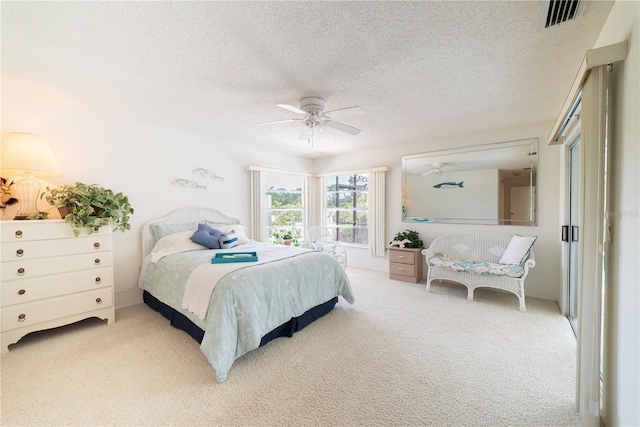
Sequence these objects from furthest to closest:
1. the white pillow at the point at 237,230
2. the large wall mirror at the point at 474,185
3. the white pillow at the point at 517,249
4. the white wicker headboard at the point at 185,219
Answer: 1. the white pillow at the point at 237,230
2. the large wall mirror at the point at 474,185
3. the white wicker headboard at the point at 185,219
4. the white pillow at the point at 517,249

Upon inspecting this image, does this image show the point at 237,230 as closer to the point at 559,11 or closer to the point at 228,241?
the point at 228,241

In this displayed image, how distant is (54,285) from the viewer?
246 centimetres

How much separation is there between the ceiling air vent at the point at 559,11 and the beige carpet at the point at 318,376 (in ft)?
7.82

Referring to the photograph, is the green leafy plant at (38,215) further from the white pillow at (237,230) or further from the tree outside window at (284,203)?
the tree outside window at (284,203)

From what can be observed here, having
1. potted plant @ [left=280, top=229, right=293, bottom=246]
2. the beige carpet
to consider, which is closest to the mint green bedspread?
the beige carpet

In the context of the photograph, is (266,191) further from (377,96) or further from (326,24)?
(326,24)

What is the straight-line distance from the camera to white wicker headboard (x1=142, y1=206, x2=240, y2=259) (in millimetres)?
Answer: 3439

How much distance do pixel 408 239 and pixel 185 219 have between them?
367 centimetres

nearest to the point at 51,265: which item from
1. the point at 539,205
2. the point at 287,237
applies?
the point at 287,237

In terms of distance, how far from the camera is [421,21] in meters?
1.59

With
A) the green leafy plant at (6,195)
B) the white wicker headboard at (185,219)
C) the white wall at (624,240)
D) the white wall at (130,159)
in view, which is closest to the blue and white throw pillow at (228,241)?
the white wicker headboard at (185,219)

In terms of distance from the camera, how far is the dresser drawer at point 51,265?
224 centimetres

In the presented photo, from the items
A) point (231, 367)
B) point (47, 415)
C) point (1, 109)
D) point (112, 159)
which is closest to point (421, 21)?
point (231, 367)

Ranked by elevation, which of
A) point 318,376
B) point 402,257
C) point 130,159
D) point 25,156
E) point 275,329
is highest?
point 130,159
